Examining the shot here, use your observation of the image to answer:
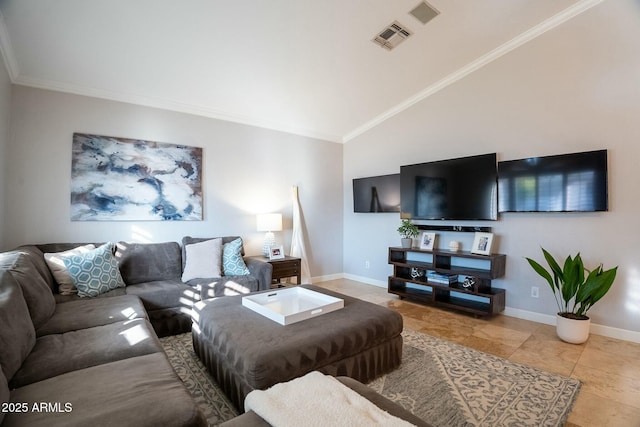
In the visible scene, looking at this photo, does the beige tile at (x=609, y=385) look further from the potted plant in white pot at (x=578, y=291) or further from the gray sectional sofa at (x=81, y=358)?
the gray sectional sofa at (x=81, y=358)

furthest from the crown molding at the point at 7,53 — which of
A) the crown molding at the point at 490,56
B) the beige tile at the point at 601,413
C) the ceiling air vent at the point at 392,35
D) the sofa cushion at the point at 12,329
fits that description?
the beige tile at the point at 601,413

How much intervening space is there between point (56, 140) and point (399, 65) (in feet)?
12.7

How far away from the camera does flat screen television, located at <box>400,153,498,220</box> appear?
11.3ft

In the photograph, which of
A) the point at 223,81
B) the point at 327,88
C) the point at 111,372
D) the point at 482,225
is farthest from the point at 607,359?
the point at 223,81

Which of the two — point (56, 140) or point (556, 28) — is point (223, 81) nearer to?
point (56, 140)

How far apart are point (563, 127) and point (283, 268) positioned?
3.54 m

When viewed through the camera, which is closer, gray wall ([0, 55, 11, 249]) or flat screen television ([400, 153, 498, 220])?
gray wall ([0, 55, 11, 249])

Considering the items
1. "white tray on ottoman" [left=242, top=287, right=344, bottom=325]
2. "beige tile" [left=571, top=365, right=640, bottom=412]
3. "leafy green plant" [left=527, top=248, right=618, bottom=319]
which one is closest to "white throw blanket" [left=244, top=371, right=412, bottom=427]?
"white tray on ottoman" [left=242, top=287, right=344, bottom=325]

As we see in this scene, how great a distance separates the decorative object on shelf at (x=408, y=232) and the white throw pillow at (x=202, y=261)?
2467 mm

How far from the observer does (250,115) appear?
4.25 m

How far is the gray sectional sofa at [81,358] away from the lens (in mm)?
1045

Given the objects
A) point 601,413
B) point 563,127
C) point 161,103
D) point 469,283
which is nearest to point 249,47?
point 161,103

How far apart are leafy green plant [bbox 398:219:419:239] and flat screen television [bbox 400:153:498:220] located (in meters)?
0.12

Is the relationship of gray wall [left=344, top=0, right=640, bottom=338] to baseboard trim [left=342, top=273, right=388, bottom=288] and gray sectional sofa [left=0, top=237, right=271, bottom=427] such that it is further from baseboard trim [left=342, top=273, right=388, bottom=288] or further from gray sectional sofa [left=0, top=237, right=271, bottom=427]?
gray sectional sofa [left=0, top=237, right=271, bottom=427]
